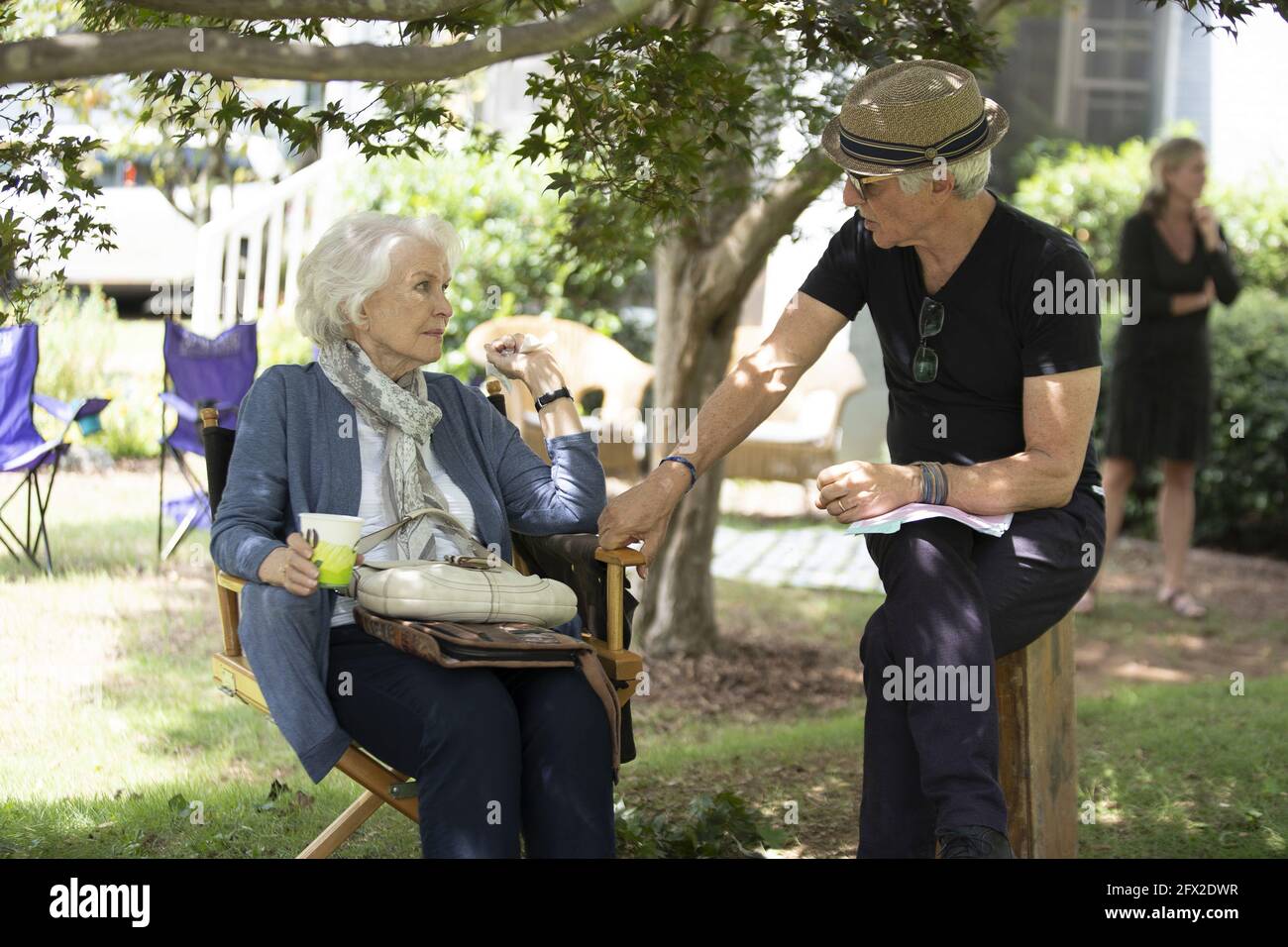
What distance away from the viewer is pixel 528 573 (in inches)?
133

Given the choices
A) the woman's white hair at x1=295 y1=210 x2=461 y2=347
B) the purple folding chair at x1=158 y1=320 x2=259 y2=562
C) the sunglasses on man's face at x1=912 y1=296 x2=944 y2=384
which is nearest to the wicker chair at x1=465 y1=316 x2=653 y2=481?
the purple folding chair at x1=158 y1=320 x2=259 y2=562

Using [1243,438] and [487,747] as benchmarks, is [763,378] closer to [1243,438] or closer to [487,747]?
Answer: [487,747]

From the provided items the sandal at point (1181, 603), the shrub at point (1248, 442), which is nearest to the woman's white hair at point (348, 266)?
the sandal at point (1181, 603)

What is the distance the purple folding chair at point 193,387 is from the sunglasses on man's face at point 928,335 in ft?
11.5

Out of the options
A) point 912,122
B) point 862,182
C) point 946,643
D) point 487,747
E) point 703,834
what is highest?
point 912,122

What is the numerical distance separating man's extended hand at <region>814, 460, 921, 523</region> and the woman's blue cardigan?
0.62 meters

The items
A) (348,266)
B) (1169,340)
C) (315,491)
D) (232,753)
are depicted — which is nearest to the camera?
(315,491)

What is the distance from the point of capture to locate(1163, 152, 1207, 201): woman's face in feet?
19.9

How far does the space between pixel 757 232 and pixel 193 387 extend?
8.29 feet

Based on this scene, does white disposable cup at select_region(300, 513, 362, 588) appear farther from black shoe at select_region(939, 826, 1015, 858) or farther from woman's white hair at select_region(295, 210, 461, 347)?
black shoe at select_region(939, 826, 1015, 858)

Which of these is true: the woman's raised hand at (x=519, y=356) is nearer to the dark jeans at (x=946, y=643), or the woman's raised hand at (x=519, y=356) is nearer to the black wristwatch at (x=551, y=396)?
the black wristwatch at (x=551, y=396)

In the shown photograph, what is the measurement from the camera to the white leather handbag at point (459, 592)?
272cm

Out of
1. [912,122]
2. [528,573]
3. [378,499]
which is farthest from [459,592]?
[912,122]
